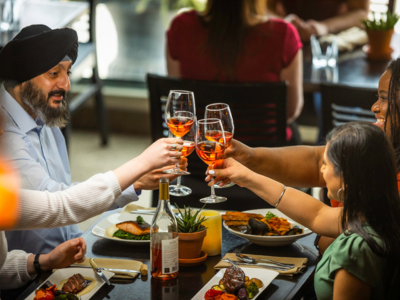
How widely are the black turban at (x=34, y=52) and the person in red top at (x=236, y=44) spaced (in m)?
0.96

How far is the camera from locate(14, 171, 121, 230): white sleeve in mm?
1462

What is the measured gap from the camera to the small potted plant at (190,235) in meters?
1.58

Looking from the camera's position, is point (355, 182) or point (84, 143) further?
point (84, 143)

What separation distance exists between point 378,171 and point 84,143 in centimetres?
404

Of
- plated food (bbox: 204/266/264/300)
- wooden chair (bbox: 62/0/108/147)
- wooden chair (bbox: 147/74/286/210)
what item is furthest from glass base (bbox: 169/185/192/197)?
wooden chair (bbox: 62/0/108/147)

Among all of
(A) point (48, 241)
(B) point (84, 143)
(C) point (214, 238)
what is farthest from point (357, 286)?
(B) point (84, 143)

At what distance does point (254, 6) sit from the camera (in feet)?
8.74

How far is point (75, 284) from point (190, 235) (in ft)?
1.10

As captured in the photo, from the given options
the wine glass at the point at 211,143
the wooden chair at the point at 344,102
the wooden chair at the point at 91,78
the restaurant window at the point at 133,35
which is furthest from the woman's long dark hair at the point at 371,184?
the restaurant window at the point at 133,35

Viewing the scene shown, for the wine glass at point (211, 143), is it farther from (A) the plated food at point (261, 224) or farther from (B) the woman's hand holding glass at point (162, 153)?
(A) the plated food at point (261, 224)

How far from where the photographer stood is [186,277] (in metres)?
1.54

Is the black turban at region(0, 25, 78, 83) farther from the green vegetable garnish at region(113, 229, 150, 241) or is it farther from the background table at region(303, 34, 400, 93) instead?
the background table at region(303, 34, 400, 93)

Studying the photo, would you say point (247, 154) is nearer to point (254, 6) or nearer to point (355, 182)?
point (355, 182)

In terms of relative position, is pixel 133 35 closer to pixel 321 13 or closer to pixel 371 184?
pixel 321 13
